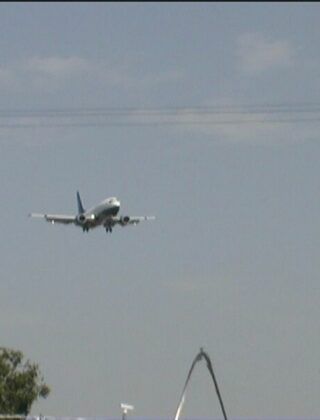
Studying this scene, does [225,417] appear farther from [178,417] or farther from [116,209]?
[116,209]

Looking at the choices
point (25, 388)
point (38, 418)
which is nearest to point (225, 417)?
point (38, 418)

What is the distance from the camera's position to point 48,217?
5807 inches

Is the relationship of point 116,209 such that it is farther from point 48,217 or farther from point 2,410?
point 2,410

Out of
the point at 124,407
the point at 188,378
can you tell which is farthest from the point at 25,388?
the point at 124,407

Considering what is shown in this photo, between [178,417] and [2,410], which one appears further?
[2,410]

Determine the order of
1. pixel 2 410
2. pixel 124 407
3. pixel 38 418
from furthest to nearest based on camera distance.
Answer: pixel 2 410 → pixel 38 418 → pixel 124 407

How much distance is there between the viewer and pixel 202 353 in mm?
113125

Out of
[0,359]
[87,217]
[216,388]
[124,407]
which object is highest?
[87,217]

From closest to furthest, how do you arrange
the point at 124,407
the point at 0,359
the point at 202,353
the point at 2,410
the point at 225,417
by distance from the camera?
the point at 124,407 → the point at 225,417 → the point at 202,353 → the point at 2,410 → the point at 0,359

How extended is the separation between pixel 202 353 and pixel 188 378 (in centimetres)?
216

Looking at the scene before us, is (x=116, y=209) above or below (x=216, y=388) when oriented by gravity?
above

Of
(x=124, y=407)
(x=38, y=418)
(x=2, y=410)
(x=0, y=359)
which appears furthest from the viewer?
(x=0, y=359)

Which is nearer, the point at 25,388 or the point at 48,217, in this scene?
the point at 25,388

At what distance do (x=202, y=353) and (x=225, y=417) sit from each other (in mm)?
9442
